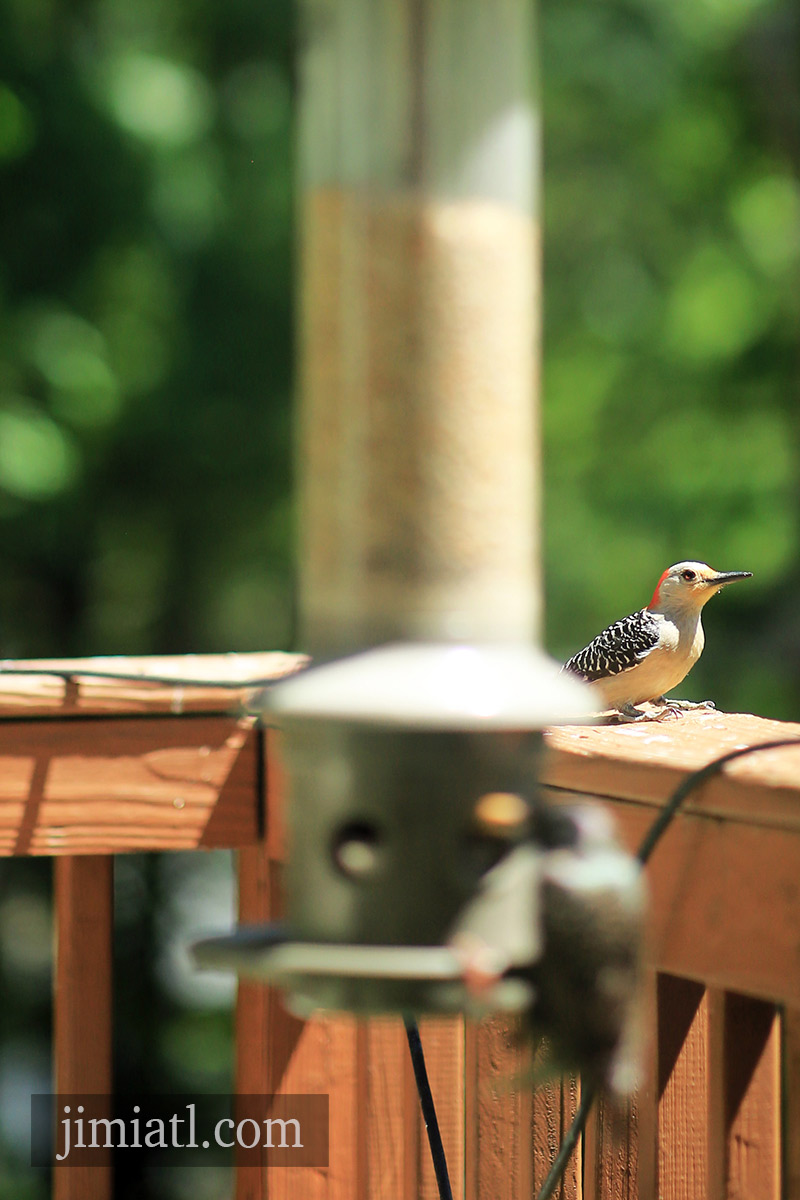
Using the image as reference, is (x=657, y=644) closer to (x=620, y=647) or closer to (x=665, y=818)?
(x=620, y=647)

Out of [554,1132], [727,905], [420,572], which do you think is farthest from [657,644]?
[420,572]

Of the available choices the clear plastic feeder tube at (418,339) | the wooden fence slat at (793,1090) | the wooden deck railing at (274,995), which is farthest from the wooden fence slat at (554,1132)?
the clear plastic feeder tube at (418,339)

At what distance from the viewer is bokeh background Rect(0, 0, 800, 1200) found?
5715mm

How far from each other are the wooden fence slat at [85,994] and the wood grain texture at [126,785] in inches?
2.1

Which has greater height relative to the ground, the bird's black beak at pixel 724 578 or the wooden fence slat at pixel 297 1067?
the bird's black beak at pixel 724 578

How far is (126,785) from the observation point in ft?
5.50

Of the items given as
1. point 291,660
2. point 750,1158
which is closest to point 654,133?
point 291,660

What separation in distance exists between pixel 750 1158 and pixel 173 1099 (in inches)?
161

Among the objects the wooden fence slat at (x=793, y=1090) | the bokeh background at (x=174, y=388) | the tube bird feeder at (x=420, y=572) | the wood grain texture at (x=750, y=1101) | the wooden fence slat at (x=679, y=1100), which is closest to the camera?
the tube bird feeder at (x=420, y=572)

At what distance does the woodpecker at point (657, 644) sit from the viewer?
2445 mm

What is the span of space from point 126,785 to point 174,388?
455cm

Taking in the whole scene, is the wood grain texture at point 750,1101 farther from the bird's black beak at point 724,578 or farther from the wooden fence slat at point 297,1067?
the bird's black beak at point 724,578

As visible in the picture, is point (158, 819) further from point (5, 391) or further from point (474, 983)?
point (5, 391)

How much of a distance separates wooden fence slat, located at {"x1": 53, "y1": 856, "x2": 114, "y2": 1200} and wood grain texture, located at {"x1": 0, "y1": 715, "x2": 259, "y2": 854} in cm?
5
